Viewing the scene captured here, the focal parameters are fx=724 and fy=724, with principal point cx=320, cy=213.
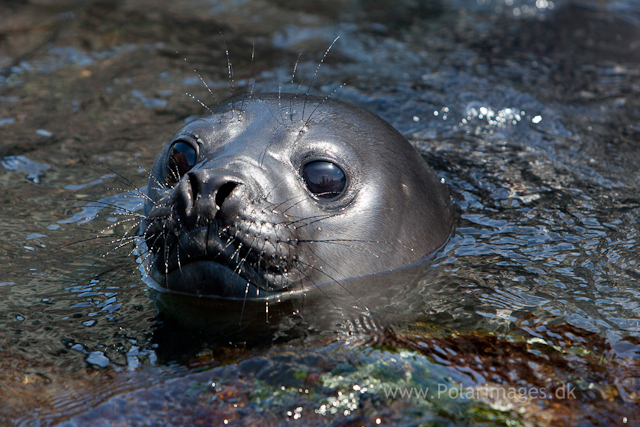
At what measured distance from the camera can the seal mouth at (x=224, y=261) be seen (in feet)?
11.7

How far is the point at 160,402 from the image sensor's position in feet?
9.59

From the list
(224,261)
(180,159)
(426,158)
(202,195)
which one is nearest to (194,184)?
(202,195)

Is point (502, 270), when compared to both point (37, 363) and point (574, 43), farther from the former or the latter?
point (574, 43)

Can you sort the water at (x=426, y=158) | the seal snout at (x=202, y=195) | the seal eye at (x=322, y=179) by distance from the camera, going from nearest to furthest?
the water at (x=426, y=158) < the seal snout at (x=202, y=195) < the seal eye at (x=322, y=179)

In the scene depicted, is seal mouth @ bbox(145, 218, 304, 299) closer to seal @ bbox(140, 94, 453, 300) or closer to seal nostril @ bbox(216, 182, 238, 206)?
seal @ bbox(140, 94, 453, 300)

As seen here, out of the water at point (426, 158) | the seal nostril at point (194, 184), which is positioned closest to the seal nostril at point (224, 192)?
the seal nostril at point (194, 184)

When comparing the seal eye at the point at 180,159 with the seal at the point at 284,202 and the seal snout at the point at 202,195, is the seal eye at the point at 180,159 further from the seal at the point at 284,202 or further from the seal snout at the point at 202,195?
the seal snout at the point at 202,195

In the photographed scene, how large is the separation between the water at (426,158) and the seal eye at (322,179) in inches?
26.4

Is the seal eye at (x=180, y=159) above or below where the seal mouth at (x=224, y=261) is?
above

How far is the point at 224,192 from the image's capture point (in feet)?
11.8

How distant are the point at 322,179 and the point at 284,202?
32cm

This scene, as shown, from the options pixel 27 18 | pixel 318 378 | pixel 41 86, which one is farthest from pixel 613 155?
pixel 27 18

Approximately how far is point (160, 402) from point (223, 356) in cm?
44

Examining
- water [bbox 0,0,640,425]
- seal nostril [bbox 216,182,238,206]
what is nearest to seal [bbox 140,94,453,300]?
seal nostril [bbox 216,182,238,206]
